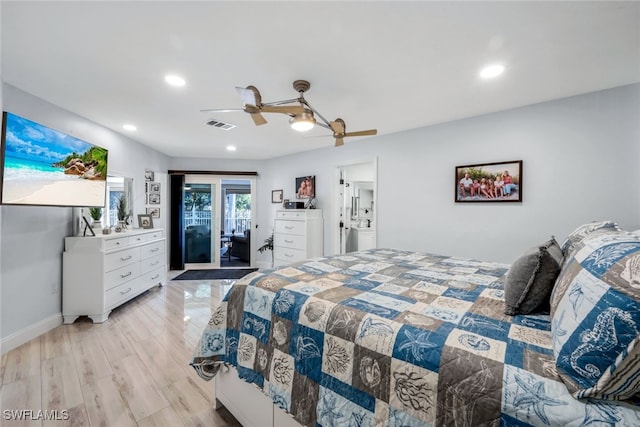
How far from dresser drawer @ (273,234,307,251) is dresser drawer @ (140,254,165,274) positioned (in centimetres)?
195

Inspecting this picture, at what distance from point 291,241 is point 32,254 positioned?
3.28 metres

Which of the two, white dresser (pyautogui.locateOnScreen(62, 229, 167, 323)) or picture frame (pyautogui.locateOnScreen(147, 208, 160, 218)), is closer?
white dresser (pyautogui.locateOnScreen(62, 229, 167, 323))

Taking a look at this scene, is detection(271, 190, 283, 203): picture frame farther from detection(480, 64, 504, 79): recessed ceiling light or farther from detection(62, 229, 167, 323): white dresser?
detection(480, 64, 504, 79): recessed ceiling light

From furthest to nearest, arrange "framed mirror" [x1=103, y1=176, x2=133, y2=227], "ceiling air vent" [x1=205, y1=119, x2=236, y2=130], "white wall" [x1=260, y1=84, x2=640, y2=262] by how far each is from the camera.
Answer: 1. "framed mirror" [x1=103, y1=176, x2=133, y2=227]
2. "ceiling air vent" [x1=205, y1=119, x2=236, y2=130]
3. "white wall" [x1=260, y1=84, x2=640, y2=262]

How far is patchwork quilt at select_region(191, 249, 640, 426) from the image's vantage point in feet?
2.51

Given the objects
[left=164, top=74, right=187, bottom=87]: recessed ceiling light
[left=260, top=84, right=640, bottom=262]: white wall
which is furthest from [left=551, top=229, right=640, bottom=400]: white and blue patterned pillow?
[left=164, top=74, right=187, bottom=87]: recessed ceiling light

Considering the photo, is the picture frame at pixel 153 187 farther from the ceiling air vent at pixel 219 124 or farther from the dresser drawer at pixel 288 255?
the dresser drawer at pixel 288 255

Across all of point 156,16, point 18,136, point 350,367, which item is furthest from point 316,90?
point 18,136

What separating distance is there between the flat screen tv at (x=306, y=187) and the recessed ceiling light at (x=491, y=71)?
10.6 feet

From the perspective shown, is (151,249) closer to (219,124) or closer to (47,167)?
(47,167)

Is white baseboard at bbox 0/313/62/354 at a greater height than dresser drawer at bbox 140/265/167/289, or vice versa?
dresser drawer at bbox 140/265/167/289

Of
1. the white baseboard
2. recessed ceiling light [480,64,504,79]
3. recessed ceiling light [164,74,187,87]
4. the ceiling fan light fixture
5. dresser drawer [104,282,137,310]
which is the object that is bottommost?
the white baseboard

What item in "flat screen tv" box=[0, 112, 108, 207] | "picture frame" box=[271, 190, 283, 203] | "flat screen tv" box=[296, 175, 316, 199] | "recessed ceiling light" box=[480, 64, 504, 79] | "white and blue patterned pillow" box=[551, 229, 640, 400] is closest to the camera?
"white and blue patterned pillow" box=[551, 229, 640, 400]

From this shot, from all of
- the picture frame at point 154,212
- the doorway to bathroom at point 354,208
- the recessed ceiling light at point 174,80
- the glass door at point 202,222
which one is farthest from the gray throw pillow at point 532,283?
the glass door at point 202,222
